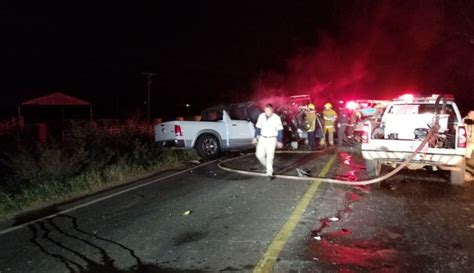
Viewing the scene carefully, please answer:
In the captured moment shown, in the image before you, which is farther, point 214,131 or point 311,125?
point 311,125

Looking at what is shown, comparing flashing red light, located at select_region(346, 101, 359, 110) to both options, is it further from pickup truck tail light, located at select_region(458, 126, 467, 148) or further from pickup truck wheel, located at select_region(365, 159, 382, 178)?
pickup truck tail light, located at select_region(458, 126, 467, 148)

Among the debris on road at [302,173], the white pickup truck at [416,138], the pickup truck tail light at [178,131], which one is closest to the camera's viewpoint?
the white pickup truck at [416,138]

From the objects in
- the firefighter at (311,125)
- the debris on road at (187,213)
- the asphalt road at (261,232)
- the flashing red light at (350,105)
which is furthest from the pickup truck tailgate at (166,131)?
the flashing red light at (350,105)

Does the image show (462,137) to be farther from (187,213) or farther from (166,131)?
(166,131)

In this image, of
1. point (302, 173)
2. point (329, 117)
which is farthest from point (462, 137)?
point (329, 117)

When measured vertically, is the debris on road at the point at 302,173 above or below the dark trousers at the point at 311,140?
below

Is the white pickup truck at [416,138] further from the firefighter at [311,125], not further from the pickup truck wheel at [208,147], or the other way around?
the pickup truck wheel at [208,147]

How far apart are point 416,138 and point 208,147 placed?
638cm

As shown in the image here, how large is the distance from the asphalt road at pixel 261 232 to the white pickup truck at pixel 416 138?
526 mm

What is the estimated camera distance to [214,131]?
45.3 ft

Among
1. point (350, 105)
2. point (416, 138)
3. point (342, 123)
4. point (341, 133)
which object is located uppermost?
point (350, 105)

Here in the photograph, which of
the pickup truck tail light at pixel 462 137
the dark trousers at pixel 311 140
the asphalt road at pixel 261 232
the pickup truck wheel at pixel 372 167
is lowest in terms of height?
the asphalt road at pixel 261 232

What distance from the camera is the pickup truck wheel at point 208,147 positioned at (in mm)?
13625

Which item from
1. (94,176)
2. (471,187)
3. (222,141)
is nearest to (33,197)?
(94,176)
